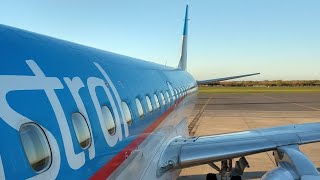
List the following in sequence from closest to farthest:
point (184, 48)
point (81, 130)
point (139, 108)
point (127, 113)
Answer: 1. point (81, 130)
2. point (127, 113)
3. point (139, 108)
4. point (184, 48)

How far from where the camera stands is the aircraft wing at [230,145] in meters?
7.07

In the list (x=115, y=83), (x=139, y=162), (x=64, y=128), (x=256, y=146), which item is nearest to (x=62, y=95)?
(x=64, y=128)

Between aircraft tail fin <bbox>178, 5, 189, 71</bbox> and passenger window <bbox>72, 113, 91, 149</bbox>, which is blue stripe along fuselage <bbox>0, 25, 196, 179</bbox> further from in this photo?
aircraft tail fin <bbox>178, 5, 189, 71</bbox>

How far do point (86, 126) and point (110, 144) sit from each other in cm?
61

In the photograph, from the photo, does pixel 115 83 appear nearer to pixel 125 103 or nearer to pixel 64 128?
pixel 125 103

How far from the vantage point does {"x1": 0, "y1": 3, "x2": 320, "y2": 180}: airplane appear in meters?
2.67

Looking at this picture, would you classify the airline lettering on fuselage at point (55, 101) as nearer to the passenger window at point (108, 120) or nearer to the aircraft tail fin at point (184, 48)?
the passenger window at point (108, 120)

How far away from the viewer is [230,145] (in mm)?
7648

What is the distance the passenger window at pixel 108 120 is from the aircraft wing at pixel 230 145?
8.34 ft

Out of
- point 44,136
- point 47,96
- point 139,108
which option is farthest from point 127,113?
point 44,136

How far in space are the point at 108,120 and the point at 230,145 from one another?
3897 millimetres

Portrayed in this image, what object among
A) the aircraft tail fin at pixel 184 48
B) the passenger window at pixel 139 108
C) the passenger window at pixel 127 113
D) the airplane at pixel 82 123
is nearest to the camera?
the airplane at pixel 82 123

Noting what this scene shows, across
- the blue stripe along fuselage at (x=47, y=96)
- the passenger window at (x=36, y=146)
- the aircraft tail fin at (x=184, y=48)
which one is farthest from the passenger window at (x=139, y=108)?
the aircraft tail fin at (x=184, y=48)

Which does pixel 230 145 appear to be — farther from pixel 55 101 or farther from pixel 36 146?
pixel 36 146
